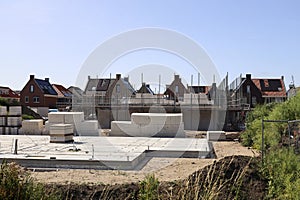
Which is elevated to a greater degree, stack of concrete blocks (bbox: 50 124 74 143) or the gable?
the gable

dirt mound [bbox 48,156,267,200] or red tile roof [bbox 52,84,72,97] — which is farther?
red tile roof [bbox 52,84,72,97]

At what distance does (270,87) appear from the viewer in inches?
1720

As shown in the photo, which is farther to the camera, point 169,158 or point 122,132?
point 122,132

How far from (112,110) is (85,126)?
23.7 ft

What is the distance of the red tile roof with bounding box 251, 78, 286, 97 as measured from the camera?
42.7 m

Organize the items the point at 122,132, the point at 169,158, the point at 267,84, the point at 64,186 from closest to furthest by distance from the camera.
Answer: the point at 64,186, the point at 169,158, the point at 122,132, the point at 267,84

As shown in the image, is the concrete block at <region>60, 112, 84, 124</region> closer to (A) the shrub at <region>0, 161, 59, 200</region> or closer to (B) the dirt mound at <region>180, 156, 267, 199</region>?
(B) the dirt mound at <region>180, 156, 267, 199</region>

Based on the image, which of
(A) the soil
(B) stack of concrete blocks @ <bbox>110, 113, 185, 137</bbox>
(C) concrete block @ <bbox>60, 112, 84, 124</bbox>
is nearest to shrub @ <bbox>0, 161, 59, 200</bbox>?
(A) the soil

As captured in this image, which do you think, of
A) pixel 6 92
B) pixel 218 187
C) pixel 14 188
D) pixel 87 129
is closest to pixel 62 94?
pixel 6 92

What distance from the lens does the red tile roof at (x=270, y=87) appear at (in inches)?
1682

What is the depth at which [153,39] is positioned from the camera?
617 inches

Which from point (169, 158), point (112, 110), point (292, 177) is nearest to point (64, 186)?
point (292, 177)

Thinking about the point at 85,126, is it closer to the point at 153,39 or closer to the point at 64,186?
the point at 153,39

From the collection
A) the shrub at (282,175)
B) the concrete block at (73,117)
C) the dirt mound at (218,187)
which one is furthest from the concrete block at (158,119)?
the dirt mound at (218,187)
